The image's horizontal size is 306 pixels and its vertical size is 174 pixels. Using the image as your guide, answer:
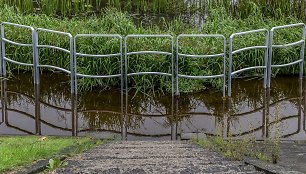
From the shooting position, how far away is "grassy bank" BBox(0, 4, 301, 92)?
1060 cm

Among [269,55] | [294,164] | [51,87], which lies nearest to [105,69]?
[51,87]

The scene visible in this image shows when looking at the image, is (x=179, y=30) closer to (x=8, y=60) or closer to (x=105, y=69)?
(x=105, y=69)

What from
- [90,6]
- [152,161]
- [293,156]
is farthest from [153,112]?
[90,6]

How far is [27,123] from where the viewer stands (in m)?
9.49

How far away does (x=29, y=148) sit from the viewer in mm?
7000

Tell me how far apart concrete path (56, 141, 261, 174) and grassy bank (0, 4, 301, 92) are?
11.2 ft

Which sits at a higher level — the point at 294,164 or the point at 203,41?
the point at 203,41

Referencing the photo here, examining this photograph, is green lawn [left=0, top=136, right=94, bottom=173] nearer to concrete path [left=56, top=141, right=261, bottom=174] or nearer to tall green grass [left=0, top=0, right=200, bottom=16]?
concrete path [left=56, top=141, right=261, bottom=174]

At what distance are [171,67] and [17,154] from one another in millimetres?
4289

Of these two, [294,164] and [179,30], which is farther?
[179,30]

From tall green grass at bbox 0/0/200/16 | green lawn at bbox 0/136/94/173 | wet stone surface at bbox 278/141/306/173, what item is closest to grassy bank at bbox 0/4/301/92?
tall green grass at bbox 0/0/200/16

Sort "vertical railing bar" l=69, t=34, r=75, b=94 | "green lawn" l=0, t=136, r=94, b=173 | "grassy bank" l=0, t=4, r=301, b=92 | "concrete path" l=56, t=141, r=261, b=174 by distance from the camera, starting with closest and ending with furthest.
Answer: "concrete path" l=56, t=141, r=261, b=174 → "green lawn" l=0, t=136, r=94, b=173 → "vertical railing bar" l=69, t=34, r=75, b=94 → "grassy bank" l=0, t=4, r=301, b=92

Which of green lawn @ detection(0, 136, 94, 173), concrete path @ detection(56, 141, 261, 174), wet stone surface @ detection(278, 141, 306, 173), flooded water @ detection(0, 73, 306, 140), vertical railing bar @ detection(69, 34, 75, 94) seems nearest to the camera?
concrete path @ detection(56, 141, 261, 174)

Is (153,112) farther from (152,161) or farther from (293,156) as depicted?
(152,161)
